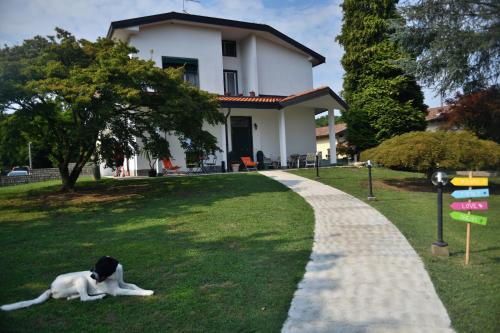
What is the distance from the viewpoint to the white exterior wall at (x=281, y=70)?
2312 centimetres

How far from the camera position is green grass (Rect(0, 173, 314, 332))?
3834mm

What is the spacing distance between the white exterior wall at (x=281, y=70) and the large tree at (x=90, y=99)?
11.0 metres

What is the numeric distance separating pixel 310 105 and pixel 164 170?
9.10 m

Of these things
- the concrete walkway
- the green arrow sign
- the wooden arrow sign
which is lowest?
the concrete walkway

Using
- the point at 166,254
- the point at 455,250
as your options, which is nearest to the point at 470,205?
the point at 455,250

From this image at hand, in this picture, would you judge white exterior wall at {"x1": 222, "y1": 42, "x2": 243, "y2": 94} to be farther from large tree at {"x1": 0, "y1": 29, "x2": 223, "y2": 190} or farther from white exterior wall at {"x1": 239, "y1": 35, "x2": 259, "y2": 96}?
large tree at {"x1": 0, "y1": 29, "x2": 223, "y2": 190}

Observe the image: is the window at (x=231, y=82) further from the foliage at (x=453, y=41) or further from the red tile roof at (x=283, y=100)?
the foliage at (x=453, y=41)

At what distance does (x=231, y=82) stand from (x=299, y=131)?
204 inches

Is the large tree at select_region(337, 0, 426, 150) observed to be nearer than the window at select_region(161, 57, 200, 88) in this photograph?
No

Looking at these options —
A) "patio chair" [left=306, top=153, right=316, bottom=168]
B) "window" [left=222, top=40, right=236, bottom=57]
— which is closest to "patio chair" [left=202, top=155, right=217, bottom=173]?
"patio chair" [left=306, top=153, right=316, bottom=168]

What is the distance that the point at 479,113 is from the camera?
18781mm

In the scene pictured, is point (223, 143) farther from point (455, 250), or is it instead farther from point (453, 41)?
point (455, 250)

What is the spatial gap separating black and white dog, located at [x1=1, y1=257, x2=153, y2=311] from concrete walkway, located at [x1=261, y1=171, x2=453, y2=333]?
194 centimetres

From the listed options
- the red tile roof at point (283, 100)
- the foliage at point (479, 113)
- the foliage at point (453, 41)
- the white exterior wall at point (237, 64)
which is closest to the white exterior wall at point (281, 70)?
the white exterior wall at point (237, 64)
